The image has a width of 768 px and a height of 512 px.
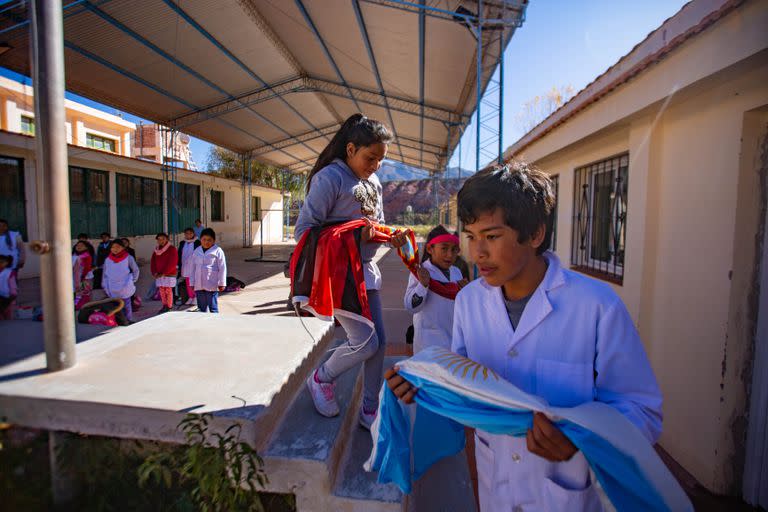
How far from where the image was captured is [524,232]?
1.30 metres

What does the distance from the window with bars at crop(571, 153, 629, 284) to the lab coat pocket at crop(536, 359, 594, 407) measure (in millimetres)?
3023

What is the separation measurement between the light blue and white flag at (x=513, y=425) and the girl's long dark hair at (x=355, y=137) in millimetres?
1286

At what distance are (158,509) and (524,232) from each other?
7.48 feet

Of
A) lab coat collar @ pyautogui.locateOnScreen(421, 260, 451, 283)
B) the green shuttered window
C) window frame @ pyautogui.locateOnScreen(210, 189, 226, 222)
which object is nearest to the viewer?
lab coat collar @ pyautogui.locateOnScreen(421, 260, 451, 283)

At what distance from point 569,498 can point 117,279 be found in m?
6.45

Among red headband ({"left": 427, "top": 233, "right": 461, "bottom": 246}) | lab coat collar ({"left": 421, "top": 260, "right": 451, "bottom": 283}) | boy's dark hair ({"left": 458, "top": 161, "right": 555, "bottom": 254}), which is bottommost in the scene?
lab coat collar ({"left": 421, "top": 260, "right": 451, "bottom": 283})

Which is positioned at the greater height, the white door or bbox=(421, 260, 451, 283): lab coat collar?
bbox=(421, 260, 451, 283): lab coat collar

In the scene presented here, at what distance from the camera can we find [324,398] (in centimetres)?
237

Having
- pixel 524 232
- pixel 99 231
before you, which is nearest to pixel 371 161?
pixel 524 232

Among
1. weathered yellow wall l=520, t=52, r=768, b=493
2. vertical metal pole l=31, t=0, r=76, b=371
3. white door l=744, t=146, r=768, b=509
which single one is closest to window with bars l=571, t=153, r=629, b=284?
weathered yellow wall l=520, t=52, r=768, b=493

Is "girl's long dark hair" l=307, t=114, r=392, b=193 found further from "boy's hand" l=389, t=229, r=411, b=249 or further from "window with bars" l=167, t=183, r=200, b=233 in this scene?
"window with bars" l=167, t=183, r=200, b=233

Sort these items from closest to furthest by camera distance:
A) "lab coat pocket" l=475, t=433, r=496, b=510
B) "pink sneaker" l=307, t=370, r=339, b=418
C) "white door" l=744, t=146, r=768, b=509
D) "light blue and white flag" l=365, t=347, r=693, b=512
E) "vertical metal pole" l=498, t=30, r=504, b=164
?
"light blue and white flag" l=365, t=347, r=693, b=512 → "lab coat pocket" l=475, t=433, r=496, b=510 → "pink sneaker" l=307, t=370, r=339, b=418 → "white door" l=744, t=146, r=768, b=509 → "vertical metal pole" l=498, t=30, r=504, b=164

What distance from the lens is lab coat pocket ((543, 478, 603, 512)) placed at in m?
1.20

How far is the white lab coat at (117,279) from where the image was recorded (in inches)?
235
